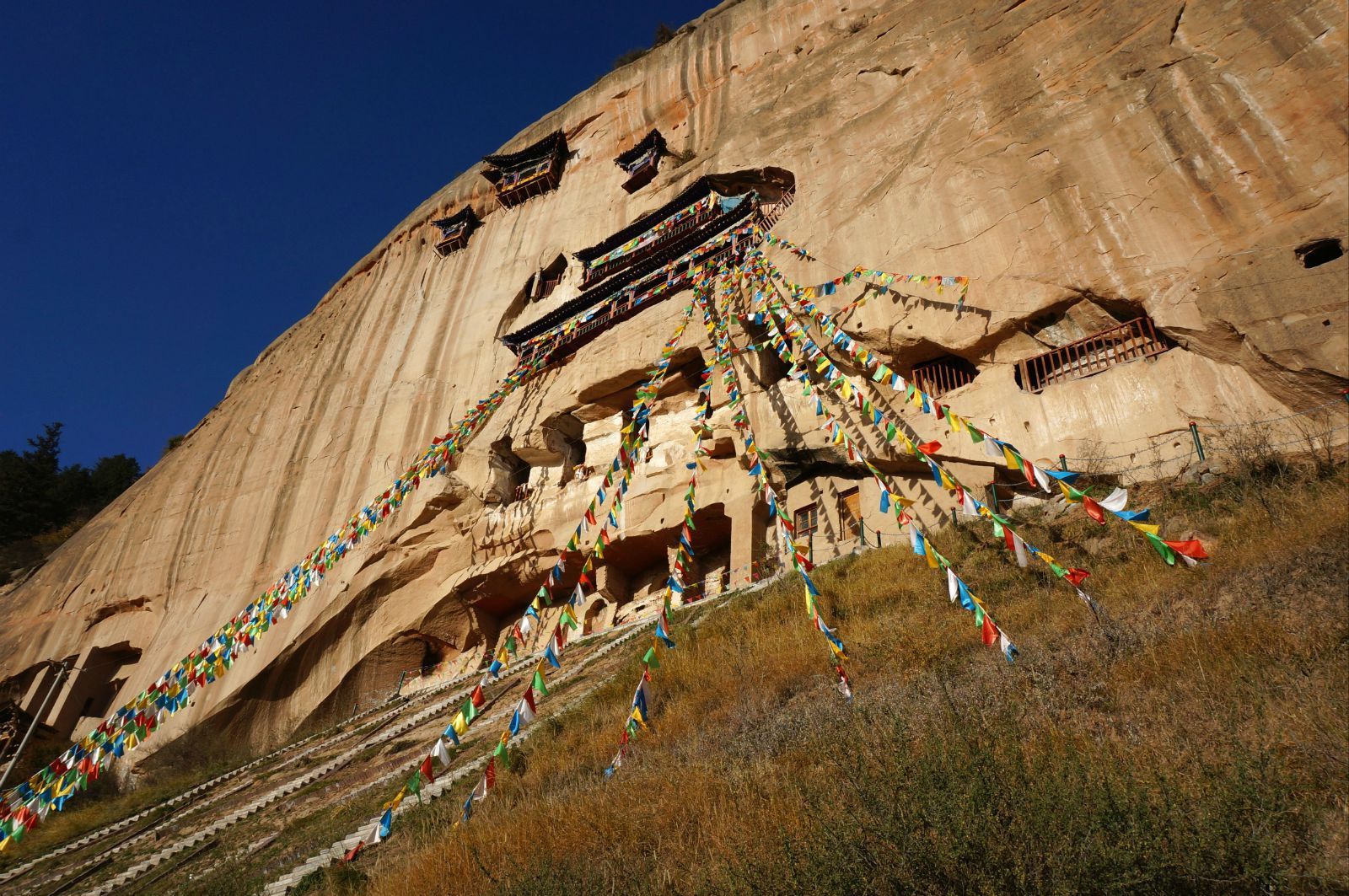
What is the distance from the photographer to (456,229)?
3033cm

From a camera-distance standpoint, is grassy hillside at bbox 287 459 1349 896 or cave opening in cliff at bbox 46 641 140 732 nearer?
grassy hillside at bbox 287 459 1349 896

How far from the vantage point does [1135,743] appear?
438 centimetres

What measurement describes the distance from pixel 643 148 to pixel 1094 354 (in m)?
19.6

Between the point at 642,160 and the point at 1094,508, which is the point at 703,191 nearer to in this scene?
the point at 642,160

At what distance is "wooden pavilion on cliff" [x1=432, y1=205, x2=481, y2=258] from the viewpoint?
97.8 feet

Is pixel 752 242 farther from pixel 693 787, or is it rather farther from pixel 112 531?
pixel 112 531

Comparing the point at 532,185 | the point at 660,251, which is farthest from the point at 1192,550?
the point at 532,185

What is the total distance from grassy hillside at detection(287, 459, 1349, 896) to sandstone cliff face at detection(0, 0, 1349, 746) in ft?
10.0

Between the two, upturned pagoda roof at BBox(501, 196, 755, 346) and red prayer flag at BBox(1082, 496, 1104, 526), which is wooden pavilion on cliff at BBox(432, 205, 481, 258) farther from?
red prayer flag at BBox(1082, 496, 1104, 526)

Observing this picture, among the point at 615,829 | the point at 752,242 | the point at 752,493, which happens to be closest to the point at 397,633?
the point at 752,493

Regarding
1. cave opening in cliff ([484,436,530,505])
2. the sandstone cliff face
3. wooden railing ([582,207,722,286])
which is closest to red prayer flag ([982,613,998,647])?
the sandstone cliff face

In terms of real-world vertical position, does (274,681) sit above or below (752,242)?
below

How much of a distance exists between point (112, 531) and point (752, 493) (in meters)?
23.7

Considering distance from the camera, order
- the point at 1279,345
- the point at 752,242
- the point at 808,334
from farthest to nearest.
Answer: the point at 752,242, the point at 808,334, the point at 1279,345
